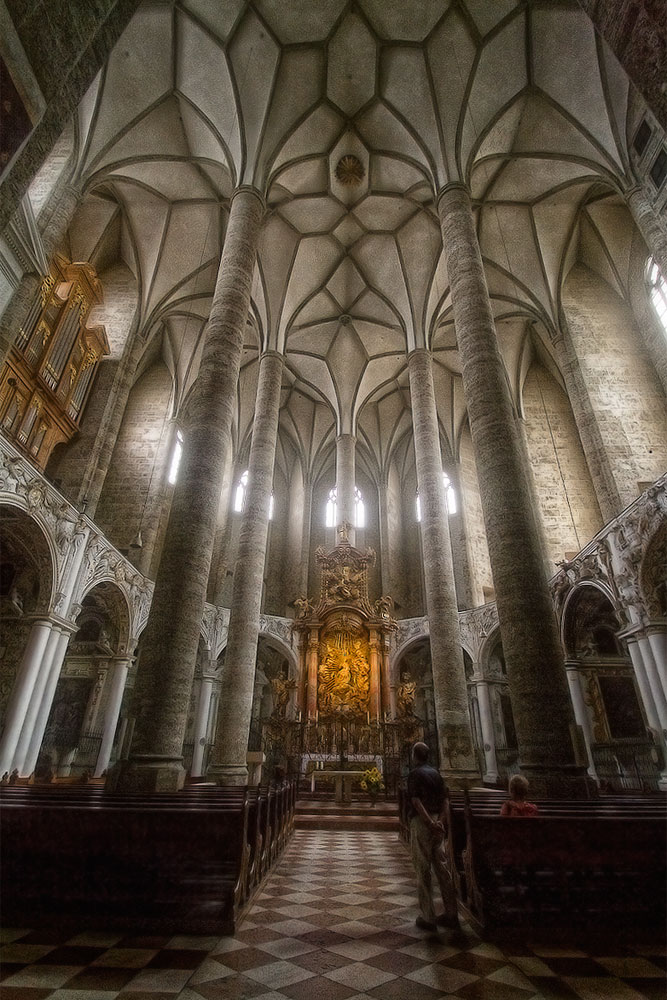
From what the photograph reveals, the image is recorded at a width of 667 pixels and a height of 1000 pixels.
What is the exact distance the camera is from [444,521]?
47.8ft

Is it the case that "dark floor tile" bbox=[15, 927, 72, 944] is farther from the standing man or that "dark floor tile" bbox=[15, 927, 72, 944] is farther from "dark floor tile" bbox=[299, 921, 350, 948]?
the standing man

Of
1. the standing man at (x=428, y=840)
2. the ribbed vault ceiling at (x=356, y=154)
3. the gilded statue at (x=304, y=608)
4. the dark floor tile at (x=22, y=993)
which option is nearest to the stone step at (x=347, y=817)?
the standing man at (x=428, y=840)

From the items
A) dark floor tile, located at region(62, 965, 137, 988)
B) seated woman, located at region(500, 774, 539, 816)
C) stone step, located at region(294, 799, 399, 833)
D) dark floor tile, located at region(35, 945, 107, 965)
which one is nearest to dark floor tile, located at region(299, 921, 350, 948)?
dark floor tile, located at region(62, 965, 137, 988)

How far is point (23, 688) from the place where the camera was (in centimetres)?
1189

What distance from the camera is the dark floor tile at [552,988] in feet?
8.77

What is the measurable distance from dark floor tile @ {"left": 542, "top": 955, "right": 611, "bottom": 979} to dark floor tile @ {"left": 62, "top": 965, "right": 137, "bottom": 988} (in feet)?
8.41

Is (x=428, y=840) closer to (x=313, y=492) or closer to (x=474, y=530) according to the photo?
(x=474, y=530)

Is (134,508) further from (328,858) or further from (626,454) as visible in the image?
(626,454)

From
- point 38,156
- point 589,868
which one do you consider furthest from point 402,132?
point 589,868

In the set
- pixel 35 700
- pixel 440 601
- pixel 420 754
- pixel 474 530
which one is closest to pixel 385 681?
pixel 440 601

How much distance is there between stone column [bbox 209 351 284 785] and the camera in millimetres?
11094

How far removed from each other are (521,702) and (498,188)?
17733 mm

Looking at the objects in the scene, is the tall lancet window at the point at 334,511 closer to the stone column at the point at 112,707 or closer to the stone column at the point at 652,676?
the stone column at the point at 112,707

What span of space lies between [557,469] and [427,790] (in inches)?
751
